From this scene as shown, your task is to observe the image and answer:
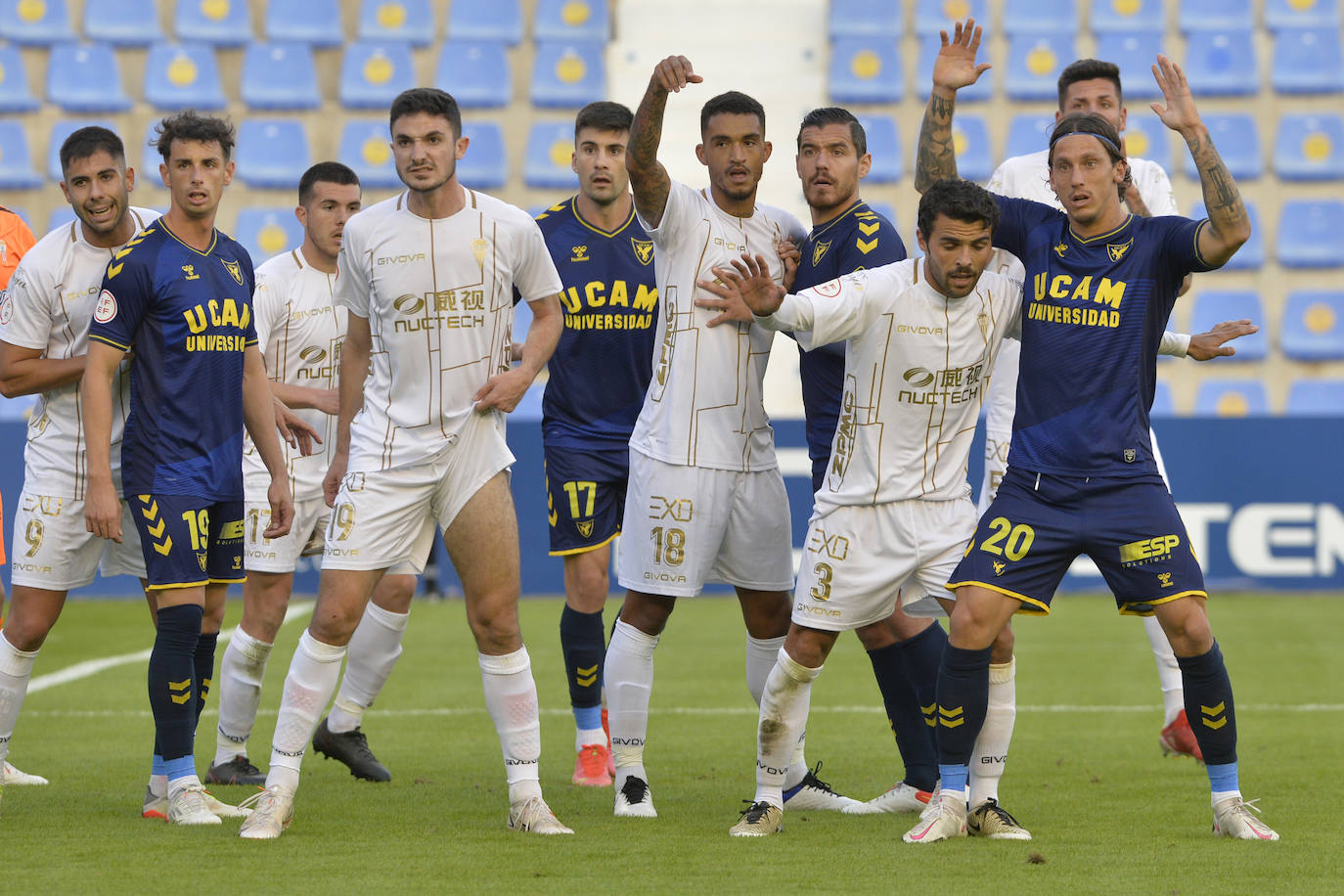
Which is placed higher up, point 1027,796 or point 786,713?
point 786,713

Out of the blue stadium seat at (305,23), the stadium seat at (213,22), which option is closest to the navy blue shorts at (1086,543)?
the blue stadium seat at (305,23)

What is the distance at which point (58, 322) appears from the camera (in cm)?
557

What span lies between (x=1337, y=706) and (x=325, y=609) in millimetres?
5349

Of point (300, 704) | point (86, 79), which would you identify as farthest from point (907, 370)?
point (86, 79)

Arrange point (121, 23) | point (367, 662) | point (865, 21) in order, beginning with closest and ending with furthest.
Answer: point (367, 662) → point (865, 21) → point (121, 23)

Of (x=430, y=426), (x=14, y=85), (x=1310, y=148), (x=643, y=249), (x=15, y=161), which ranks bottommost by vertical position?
(x=430, y=426)

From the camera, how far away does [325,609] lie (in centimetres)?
499

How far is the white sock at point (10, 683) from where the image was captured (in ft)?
17.9

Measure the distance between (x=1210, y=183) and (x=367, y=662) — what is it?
363 cm

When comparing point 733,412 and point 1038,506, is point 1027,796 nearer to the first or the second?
point 1038,506

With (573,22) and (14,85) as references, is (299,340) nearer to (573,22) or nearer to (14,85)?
(573,22)

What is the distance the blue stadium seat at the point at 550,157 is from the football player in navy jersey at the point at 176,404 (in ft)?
36.5

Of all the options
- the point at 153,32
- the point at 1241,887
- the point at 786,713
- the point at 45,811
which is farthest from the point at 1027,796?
the point at 153,32

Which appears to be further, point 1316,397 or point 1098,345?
point 1316,397
